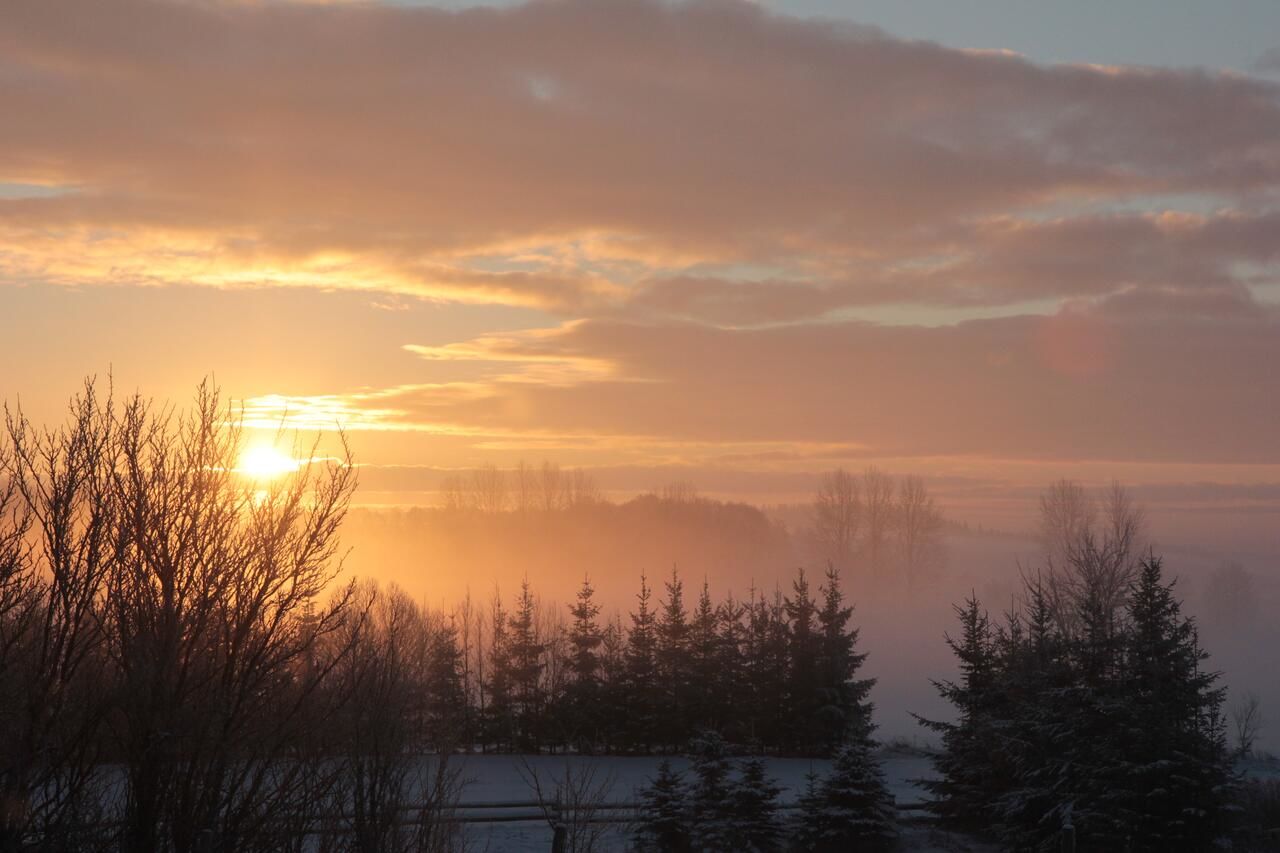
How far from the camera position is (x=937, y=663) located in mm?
100938

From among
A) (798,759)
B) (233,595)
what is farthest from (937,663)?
(233,595)

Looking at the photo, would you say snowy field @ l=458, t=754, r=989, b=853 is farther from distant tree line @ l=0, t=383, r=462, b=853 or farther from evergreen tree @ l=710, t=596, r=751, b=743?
distant tree line @ l=0, t=383, r=462, b=853

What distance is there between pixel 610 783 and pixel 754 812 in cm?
788

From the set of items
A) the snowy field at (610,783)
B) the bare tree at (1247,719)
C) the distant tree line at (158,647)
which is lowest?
the bare tree at (1247,719)

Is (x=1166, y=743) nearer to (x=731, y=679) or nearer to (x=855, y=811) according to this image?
(x=855, y=811)

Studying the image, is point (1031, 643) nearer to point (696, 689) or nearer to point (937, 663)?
point (696, 689)

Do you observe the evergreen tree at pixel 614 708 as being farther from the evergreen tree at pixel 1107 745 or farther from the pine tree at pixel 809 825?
the evergreen tree at pixel 1107 745

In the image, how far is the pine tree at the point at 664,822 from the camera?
89.5ft

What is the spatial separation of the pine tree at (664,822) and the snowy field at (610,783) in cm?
80

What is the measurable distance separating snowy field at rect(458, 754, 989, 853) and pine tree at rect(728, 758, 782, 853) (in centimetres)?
182

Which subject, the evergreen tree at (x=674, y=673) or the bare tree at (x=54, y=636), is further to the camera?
the evergreen tree at (x=674, y=673)

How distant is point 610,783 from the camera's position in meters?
34.6

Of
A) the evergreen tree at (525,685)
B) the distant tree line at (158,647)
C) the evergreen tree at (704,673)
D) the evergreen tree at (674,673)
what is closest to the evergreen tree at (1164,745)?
the distant tree line at (158,647)

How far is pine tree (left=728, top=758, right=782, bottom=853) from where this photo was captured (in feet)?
90.5
